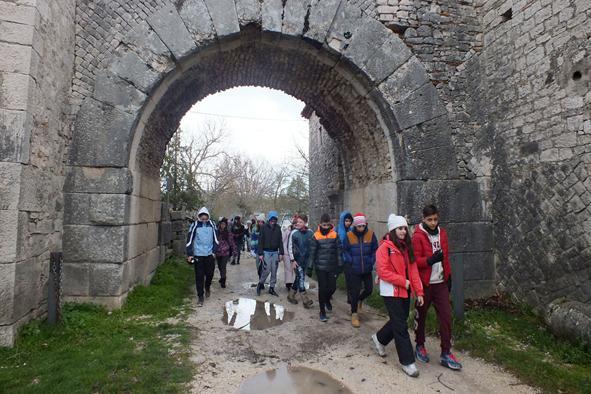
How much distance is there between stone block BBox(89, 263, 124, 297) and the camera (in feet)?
15.4

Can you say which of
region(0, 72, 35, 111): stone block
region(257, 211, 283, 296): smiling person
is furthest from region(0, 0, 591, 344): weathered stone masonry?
region(257, 211, 283, 296): smiling person

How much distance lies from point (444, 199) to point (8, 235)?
213 inches

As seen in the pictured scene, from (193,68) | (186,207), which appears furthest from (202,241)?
(186,207)

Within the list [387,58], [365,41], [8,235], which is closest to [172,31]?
[365,41]

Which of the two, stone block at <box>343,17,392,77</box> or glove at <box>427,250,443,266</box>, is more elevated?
stone block at <box>343,17,392,77</box>

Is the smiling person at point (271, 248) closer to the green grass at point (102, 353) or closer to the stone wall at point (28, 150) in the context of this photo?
the green grass at point (102, 353)

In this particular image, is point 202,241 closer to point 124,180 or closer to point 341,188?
point 124,180

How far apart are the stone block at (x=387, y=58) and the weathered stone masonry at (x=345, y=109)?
0.07 feet

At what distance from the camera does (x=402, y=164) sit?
5.42 m

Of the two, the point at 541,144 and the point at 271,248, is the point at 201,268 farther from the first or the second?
the point at 541,144

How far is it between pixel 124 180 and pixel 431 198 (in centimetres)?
437

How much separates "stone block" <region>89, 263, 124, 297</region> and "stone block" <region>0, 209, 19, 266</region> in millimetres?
1187

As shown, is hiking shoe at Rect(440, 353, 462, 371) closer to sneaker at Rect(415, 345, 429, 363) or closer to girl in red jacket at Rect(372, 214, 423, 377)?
sneaker at Rect(415, 345, 429, 363)

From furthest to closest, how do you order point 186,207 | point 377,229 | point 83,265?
point 186,207 → point 377,229 → point 83,265
